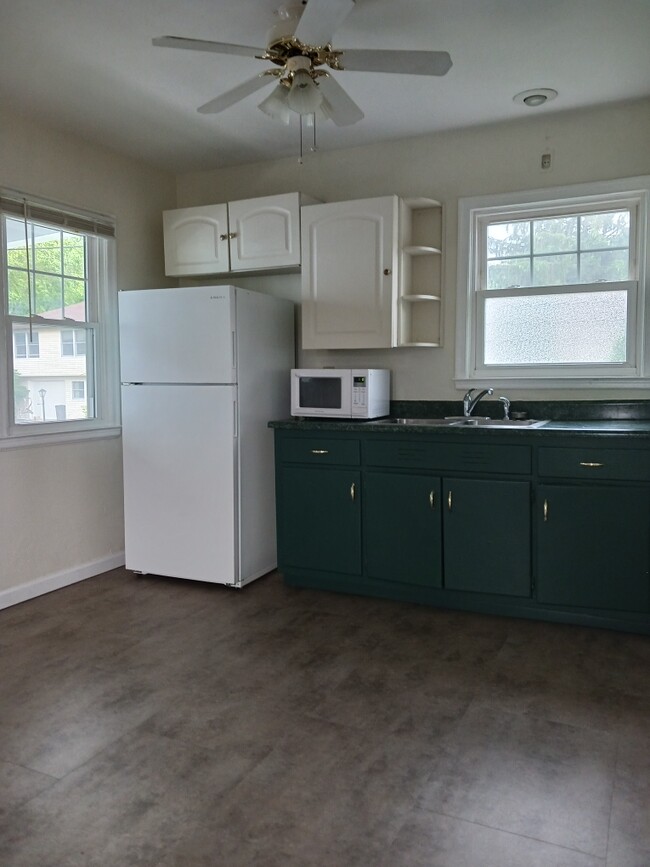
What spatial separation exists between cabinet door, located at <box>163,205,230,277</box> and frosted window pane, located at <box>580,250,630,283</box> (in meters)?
2.00

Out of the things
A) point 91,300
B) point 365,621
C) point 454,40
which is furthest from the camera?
point 91,300

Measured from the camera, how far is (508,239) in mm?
3801

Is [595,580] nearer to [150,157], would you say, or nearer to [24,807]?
[24,807]

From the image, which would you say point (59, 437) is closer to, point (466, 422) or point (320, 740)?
point (466, 422)

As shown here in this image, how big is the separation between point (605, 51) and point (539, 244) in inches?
40.8

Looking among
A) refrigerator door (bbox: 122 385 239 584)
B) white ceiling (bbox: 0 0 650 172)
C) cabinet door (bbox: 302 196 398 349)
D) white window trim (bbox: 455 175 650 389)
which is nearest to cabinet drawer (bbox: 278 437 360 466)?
refrigerator door (bbox: 122 385 239 584)

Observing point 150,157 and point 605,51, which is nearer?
point 605,51

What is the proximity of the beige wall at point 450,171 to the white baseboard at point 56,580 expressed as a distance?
67.2 inches

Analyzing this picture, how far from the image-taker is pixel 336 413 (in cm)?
372

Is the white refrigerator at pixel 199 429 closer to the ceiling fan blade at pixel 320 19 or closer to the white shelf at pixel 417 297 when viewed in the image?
the white shelf at pixel 417 297

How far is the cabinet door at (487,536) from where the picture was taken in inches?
127

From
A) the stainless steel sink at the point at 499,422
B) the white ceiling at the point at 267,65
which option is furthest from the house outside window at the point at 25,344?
the stainless steel sink at the point at 499,422

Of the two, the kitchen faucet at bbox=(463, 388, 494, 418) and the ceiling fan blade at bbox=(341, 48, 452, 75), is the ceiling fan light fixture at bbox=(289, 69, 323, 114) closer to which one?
the ceiling fan blade at bbox=(341, 48, 452, 75)

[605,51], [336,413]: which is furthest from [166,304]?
[605,51]
